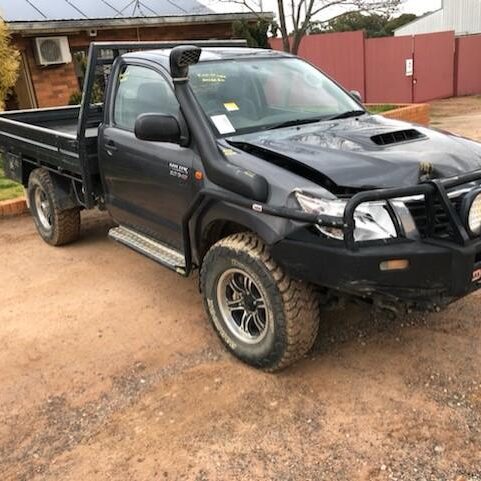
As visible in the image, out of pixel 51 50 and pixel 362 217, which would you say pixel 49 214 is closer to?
pixel 362 217

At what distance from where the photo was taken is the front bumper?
117 inches

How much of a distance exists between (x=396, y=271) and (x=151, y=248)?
2.17 m

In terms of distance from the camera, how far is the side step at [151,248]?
4.25 meters

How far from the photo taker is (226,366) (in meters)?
3.76

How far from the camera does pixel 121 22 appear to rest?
12.6 metres

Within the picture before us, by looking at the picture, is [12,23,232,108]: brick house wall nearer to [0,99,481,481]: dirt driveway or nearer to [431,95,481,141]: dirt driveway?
[431,95,481,141]: dirt driveway

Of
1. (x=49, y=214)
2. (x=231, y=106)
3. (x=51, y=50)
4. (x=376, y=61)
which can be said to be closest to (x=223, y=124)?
(x=231, y=106)

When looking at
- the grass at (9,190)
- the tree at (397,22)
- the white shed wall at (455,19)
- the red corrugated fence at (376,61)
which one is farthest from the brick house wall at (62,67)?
the tree at (397,22)

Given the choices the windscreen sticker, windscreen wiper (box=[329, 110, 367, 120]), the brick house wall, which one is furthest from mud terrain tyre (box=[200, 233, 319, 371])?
the brick house wall

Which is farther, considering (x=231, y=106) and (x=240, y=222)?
(x=231, y=106)

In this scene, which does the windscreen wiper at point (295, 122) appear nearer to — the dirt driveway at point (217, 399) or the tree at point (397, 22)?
the dirt driveway at point (217, 399)

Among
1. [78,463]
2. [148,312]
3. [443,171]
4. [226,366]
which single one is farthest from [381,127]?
[78,463]

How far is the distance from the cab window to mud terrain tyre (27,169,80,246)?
1.59m

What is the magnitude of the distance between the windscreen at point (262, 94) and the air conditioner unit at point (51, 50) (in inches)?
334
